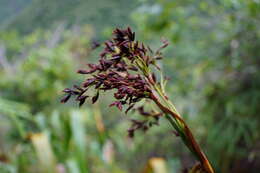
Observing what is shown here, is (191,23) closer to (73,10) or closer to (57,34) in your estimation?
(73,10)

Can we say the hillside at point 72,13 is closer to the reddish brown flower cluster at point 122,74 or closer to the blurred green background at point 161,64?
the blurred green background at point 161,64

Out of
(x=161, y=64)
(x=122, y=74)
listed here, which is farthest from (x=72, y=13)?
(x=122, y=74)

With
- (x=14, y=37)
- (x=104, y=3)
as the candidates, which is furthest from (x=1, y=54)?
(x=104, y=3)

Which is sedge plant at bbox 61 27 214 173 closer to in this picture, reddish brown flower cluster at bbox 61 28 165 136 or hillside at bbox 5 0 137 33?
reddish brown flower cluster at bbox 61 28 165 136

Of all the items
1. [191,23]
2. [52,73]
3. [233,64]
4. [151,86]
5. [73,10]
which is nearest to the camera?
[151,86]

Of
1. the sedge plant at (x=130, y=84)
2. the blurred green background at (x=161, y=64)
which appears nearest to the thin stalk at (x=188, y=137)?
the sedge plant at (x=130, y=84)

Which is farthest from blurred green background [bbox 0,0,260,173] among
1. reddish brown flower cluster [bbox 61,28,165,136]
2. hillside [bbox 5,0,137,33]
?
reddish brown flower cluster [bbox 61,28,165,136]

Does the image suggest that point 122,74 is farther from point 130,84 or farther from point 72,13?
point 72,13
